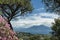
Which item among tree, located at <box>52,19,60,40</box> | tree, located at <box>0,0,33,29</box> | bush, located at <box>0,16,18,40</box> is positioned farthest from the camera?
tree, located at <box>0,0,33,29</box>

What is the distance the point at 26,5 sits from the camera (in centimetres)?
4881

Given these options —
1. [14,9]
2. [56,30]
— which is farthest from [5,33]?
[14,9]

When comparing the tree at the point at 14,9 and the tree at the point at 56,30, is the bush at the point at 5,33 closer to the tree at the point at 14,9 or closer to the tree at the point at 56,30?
the tree at the point at 56,30

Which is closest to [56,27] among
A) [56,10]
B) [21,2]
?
[56,10]

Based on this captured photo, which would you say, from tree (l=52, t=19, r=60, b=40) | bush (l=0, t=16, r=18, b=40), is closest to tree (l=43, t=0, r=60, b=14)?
tree (l=52, t=19, r=60, b=40)

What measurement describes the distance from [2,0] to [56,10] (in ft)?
22.2

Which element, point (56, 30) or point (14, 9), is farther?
point (14, 9)

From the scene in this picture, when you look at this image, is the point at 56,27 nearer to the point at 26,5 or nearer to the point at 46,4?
the point at 46,4

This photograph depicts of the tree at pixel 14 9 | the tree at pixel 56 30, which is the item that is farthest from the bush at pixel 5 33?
the tree at pixel 14 9

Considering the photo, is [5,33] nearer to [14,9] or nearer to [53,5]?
[53,5]

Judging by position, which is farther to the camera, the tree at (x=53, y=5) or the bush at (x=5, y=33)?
the tree at (x=53, y=5)

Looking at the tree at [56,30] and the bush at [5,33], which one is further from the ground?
the bush at [5,33]

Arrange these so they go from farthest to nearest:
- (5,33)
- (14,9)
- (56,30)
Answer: (14,9) < (56,30) < (5,33)

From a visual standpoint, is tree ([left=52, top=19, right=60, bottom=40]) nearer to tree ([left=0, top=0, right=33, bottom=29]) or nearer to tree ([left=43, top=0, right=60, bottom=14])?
tree ([left=43, top=0, right=60, bottom=14])
